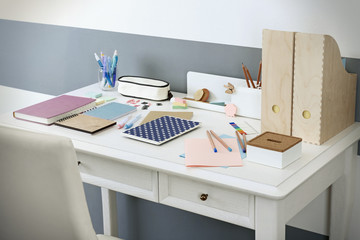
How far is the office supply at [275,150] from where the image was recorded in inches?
61.7

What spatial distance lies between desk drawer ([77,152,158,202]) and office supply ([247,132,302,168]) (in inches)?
11.7

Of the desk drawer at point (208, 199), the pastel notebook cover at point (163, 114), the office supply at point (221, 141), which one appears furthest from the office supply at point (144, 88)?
the desk drawer at point (208, 199)

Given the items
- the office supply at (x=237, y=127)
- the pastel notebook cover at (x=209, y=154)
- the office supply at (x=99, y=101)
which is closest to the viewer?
the pastel notebook cover at (x=209, y=154)

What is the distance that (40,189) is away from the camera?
1.44m

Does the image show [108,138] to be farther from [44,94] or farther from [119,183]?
[44,94]

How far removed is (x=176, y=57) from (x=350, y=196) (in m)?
0.83

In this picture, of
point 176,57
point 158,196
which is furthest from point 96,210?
point 158,196

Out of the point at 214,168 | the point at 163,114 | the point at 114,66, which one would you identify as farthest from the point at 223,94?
the point at 214,168

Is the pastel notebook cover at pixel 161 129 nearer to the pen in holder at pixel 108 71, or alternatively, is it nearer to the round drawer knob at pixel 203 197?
the round drawer knob at pixel 203 197

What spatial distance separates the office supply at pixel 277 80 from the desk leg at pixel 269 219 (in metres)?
0.34

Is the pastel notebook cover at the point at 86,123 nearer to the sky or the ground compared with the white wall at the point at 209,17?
nearer to the ground

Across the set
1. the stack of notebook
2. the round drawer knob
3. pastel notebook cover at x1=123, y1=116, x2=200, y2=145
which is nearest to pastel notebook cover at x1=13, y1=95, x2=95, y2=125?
the stack of notebook

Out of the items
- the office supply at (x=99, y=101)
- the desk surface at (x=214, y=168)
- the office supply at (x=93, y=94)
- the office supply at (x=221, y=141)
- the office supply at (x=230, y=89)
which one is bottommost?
the desk surface at (x=214, y=168)

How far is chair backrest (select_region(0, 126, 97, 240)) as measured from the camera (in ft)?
4.57
